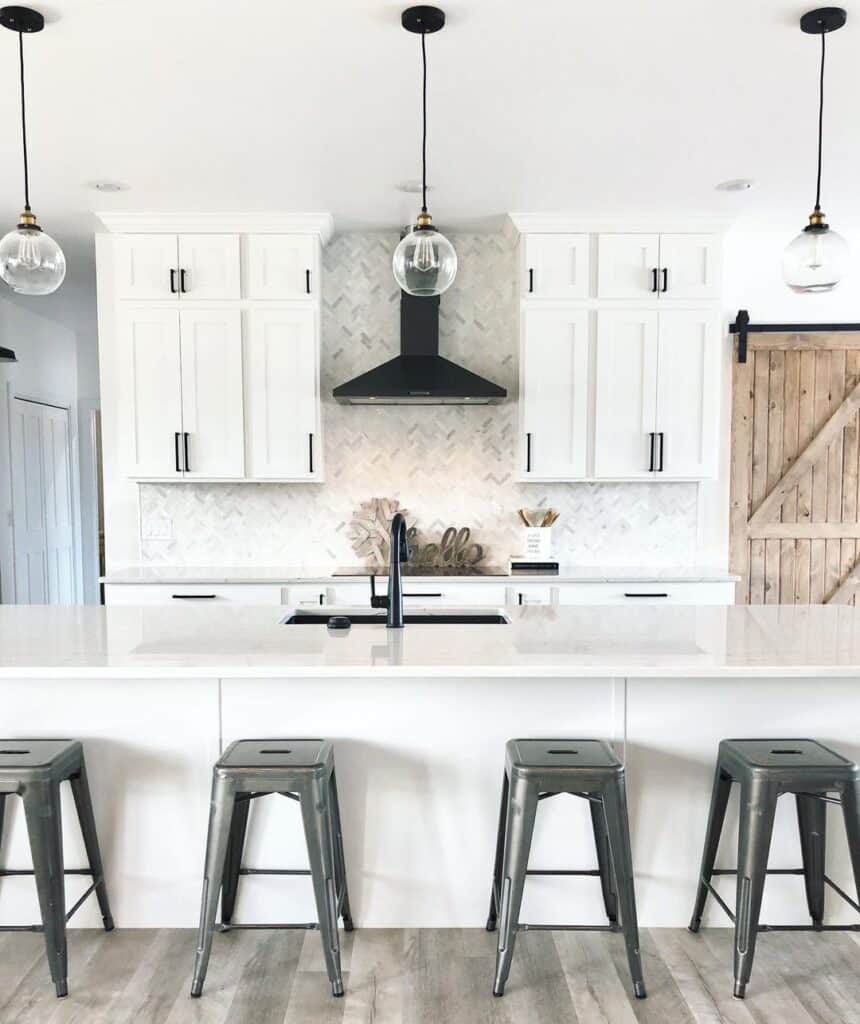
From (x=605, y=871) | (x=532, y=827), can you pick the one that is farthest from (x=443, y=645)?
(x=605, y=871)

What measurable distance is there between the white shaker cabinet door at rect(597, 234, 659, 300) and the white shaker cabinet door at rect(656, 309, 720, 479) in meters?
0.20

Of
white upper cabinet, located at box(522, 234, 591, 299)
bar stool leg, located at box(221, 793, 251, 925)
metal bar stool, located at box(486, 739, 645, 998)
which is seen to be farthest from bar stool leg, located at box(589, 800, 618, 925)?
white upper cabinet, located at box(522, 234, 591, 299)

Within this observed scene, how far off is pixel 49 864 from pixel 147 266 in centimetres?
317

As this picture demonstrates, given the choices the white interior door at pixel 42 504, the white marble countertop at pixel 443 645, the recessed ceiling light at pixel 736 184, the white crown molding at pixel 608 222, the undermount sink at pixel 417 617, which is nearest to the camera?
the white marble countertop at pixel 443 645

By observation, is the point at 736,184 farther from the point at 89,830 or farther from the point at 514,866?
the point at 89,830

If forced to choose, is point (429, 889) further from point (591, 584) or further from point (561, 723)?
point (591, 584)

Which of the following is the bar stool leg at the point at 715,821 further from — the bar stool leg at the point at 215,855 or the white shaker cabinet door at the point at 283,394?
the white shaker cabinet door at the point at 283,394

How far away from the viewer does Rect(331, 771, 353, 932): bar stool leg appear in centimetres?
215

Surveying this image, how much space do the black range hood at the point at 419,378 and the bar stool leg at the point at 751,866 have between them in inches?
99.7

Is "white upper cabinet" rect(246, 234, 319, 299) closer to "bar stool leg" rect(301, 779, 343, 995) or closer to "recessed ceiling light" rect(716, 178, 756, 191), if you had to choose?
"recessed ceiling light" rect(716, 178, 756, 191)

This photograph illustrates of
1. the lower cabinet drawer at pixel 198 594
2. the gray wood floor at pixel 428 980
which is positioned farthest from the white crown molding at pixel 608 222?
the gray wood floor at pixel 428 980

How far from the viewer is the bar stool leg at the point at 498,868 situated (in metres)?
2.19

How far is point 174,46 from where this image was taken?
246cm

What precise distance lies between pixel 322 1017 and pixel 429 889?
49cm
